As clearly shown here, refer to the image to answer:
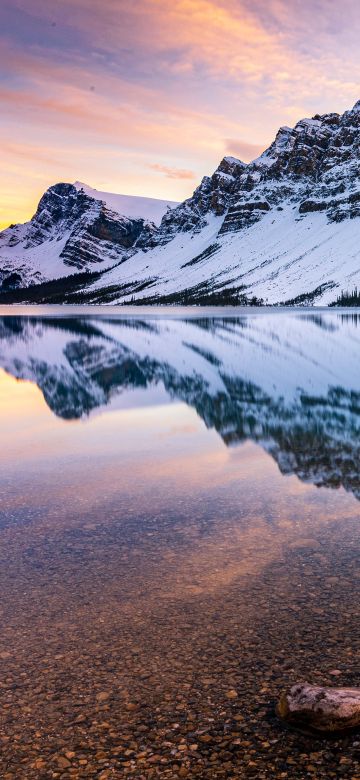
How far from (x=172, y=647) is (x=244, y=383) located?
3352 cm

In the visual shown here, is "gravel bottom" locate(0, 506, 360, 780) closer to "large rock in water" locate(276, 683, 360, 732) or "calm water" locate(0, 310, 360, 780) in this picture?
"calm water" locate(0, 310, 360, 780)

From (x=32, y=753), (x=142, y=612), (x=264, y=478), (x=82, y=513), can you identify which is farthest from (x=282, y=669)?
(x=264, y=478)

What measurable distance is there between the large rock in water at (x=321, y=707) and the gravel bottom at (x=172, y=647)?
0.15 meters

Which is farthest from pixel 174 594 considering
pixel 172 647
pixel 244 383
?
pixel 244 383

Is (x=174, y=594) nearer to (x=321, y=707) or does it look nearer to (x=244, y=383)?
(x=321, y=707)

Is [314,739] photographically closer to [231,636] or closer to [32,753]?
[231,636]

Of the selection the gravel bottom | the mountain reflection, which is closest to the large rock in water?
the gravel bottom

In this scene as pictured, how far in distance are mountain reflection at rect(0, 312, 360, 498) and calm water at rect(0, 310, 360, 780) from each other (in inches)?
10.8

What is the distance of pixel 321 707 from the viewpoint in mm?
7832

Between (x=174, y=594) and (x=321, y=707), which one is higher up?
(x=321, y=707)

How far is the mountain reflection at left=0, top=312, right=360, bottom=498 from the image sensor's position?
24.2 metres

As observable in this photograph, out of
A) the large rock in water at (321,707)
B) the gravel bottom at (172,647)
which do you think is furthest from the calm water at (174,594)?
the large rock in water at (321,707)

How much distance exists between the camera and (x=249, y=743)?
305 inches

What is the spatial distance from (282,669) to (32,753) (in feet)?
11.8
